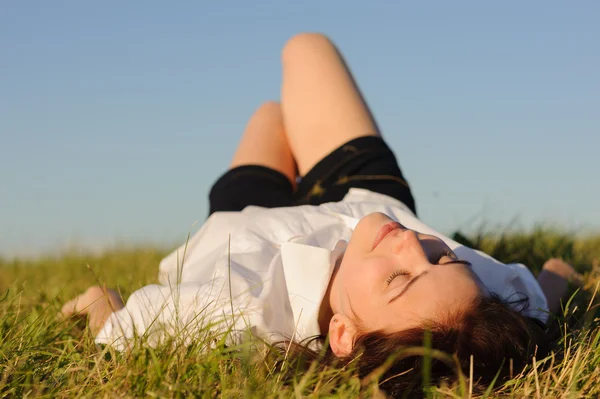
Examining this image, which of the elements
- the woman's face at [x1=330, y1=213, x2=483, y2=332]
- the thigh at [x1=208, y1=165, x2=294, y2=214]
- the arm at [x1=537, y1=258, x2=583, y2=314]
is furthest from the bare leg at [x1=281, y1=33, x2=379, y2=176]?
the woman's face at [x1=330, y1=213, x2=483, y2=332]

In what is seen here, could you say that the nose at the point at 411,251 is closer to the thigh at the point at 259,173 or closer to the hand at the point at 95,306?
the hand at the point at 95,306

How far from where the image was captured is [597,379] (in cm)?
209

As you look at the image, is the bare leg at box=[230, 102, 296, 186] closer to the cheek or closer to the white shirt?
the white shirt

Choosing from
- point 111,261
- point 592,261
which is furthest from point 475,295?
point 111,261

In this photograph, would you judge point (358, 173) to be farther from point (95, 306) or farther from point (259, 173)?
point (95, 306)

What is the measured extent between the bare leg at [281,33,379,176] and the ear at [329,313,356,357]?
1.72 meters

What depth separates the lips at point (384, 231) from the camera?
2.45 m

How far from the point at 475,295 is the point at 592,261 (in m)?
2.78

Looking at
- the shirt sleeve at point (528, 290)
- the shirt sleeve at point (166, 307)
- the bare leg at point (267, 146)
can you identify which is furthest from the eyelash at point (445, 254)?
the bare leg at point (267, 146)

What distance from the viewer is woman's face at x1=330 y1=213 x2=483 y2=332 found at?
86.1 inches

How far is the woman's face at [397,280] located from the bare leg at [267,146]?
171 centimetres

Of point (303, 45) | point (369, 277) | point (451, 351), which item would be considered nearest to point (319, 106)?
point (303, 45)

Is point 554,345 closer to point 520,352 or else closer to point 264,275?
point 520,352

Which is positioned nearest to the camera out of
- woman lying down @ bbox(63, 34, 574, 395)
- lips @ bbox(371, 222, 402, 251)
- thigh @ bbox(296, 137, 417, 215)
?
woman lying down @ bbox(63, 34, 574, 395)
